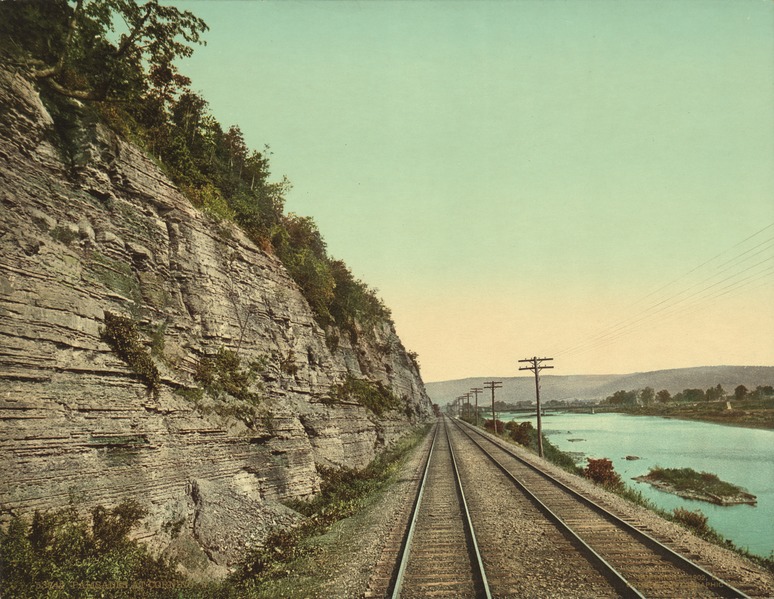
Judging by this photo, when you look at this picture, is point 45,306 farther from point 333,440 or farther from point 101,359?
point 333,440

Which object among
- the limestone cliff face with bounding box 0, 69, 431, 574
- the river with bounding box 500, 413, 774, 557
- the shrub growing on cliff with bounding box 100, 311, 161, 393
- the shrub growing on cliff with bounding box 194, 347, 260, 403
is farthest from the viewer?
the river with bounding box 500, 413, 774, 557

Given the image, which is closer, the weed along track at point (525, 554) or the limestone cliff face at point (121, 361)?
the weed along track at point (525, 554)

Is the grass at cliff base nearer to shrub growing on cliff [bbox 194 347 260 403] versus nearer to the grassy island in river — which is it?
shrub growing on cliff [bbox 194 347 260 403]

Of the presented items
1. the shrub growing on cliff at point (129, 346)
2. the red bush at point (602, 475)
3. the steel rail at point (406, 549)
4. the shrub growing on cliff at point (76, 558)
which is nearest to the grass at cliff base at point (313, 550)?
the steel rail at point (406, 549)

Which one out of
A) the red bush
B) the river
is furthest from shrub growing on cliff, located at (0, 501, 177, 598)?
the red bush

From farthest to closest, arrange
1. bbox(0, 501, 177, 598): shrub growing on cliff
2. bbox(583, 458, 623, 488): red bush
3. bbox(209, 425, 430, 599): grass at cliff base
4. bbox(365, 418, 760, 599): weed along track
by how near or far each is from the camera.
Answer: bbox(583, 458, 623, 488): red bush
bbox(209, 425, 430, 599): grass at cliff base
bbox(365, 418, 760, 599): weed along track
bbox(0, 501, 177, 598): shrub growing on cliff

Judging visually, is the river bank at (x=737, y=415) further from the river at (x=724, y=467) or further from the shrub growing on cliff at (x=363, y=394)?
the shrub growing on cliff at (x=363, y=394)

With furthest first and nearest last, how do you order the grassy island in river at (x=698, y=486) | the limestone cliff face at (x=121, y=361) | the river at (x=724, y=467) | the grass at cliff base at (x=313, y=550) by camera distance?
the grassy island in river at (x=698, y=486) → the river at (x=724, y=467) → the grass at cliff base at (x=313, y=550) → the limestone cliff face at (x=121, y=361)
